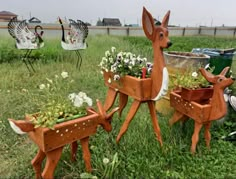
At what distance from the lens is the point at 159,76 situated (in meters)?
1.72

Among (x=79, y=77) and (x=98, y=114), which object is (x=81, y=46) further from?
(x=98, y=114)

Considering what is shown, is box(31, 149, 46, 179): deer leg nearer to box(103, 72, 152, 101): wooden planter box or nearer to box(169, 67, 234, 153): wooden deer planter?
box(103, 72, 152, 101): wooden planter box

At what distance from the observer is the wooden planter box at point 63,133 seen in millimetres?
1333

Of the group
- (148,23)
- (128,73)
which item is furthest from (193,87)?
(148,23)

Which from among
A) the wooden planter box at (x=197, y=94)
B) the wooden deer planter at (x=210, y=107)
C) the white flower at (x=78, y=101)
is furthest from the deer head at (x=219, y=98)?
the white flower at (x=78, y=101)

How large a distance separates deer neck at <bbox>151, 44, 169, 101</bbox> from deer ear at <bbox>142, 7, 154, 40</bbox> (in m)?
0.12

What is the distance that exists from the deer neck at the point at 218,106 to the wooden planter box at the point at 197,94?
6.6 inches

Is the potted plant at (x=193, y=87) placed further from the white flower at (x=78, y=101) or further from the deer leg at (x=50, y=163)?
the deer leg at (x=50, y=163)

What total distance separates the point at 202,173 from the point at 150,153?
0.43 m

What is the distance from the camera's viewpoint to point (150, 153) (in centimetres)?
192

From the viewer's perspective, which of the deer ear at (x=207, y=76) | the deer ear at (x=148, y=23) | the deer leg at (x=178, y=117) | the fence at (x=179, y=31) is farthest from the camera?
the fence at (x=179, y=31)

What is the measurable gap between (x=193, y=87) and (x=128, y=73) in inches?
24.8

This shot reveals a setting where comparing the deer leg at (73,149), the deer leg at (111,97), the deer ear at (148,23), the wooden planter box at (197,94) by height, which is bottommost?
the deer leg at (73,149)

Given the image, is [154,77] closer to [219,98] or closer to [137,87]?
[137,87]
